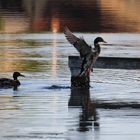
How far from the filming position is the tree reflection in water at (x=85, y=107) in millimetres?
15297

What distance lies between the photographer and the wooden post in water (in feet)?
72.5

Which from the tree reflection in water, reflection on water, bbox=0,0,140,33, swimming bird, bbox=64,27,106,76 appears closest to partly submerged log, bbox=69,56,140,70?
swimming bird, bbox=64,27,106,76

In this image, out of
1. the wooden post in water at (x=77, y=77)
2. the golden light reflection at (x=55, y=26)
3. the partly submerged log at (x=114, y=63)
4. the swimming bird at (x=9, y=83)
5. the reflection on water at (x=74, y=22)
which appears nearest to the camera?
the swimming bird at (x=9, y=83)

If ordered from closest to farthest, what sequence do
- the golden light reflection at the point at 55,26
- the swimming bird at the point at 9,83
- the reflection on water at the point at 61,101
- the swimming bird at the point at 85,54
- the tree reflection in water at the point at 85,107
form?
1. the reflection on water at the point at 61,101
2. the tree reflection in water at the point at 85,107
3. the swimming bird at the point at 9,83
4. the swimming bird at the point at 85,54
5. the golden light reflection at the point at 55,26

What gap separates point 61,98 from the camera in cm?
1961

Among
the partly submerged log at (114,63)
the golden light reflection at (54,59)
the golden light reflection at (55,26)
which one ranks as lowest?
the golden light reflection at (55,26)

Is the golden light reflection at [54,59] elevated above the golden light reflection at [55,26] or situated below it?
above

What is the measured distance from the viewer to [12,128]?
1479 cm

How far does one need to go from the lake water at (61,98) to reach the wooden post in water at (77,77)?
0.65 feet

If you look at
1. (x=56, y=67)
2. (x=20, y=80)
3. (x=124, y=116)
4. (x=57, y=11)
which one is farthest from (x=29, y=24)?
(x=124, y=116)

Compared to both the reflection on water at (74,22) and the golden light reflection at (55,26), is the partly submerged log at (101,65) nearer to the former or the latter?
the reflection on water at (74,22)

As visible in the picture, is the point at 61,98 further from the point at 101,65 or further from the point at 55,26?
the point at 55,26

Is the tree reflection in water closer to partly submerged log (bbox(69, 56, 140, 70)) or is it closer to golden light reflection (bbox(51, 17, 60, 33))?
partly submerged log (bbox(69, 56, 140, 70))

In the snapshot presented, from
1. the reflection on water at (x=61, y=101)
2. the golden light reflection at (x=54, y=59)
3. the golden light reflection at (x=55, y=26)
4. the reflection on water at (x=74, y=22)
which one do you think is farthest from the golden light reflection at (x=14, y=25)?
the reflection on water at (x=61, y=101)
